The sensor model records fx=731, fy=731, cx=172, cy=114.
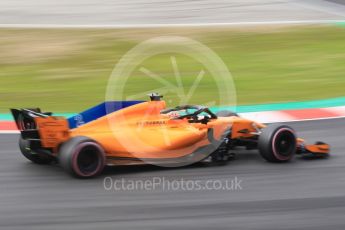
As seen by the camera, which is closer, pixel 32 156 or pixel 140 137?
pixel 140 137

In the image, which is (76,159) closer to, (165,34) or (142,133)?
(142,133)

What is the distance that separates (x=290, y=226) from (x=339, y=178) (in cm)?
177

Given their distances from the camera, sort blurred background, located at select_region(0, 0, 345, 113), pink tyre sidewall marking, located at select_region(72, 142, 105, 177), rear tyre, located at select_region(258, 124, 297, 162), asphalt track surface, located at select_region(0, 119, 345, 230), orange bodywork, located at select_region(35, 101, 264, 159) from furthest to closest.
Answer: blurred background, located at select_region(0, 0, 345, 113), rear tyre, located at select_region(258, 124, 297, 162), orange bodywork, located at select_region(35, 101, 264, 159), pink tyre sidewall marking, located at select_region(72, 142, 105, 177), asphalt track surface, located at select_region(0, 119, 345, 230)

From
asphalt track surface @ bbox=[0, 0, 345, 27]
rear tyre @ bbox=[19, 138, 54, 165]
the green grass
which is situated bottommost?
rear tyre @ bbox=[19, 138, 54, 165]

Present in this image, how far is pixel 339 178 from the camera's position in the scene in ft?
25.2

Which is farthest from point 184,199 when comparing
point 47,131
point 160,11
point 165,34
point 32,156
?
point 160,11

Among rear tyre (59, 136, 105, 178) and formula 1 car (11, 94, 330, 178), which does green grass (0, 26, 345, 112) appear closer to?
formula 1 car (11, 94, 330, 178)

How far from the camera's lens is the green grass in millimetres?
12758

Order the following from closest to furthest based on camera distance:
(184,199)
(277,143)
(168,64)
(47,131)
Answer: (184,199) → (47,131) → (277,143) → (168,64)

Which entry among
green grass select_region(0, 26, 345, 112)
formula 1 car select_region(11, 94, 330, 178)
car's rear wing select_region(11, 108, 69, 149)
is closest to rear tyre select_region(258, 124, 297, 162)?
formula 1 car select_region(11, 94, 330, 178)

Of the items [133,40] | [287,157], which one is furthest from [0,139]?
[133,40]

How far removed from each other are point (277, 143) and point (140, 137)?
153 centimetres

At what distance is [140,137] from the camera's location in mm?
7688

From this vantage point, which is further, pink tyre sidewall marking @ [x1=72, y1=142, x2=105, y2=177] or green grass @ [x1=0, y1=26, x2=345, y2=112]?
green grass @ [x1=0, y1=26, x2=345, y2=112]
